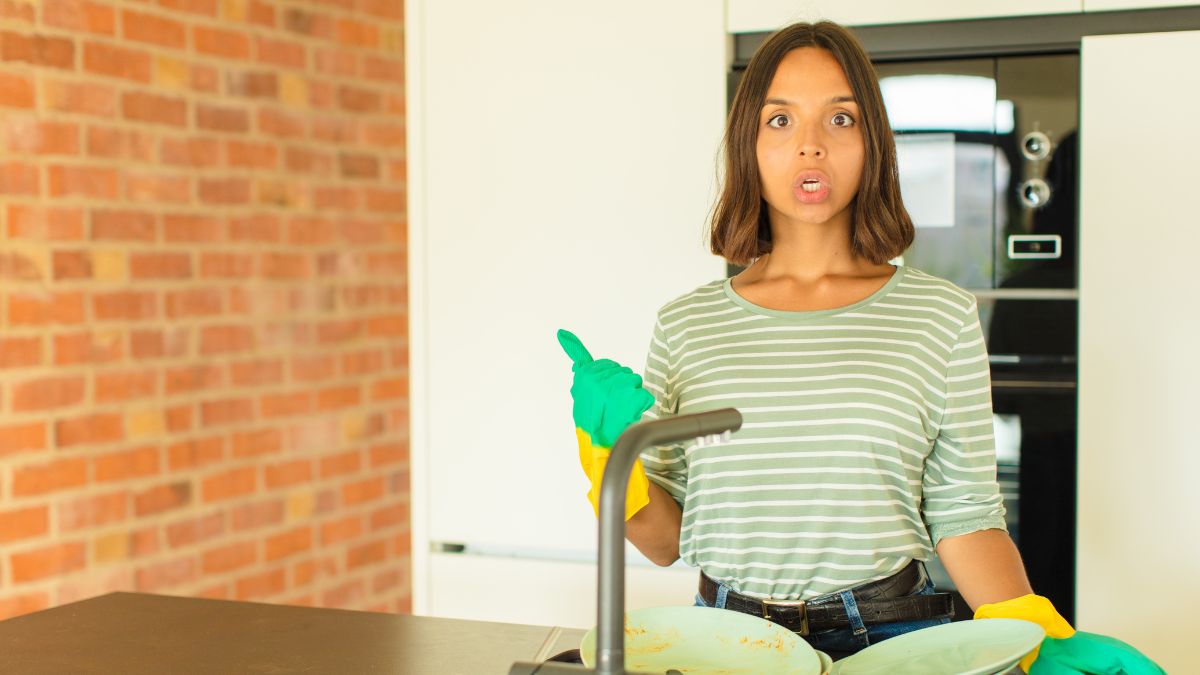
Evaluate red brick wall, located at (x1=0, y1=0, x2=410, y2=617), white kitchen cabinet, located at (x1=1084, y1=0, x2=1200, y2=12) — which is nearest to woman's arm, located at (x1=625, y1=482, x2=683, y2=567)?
white kitchen cabinet, located at (x1=1084, y1=0, x2=1200, y2=12)

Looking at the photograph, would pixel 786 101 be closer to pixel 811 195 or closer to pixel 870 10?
pixel 811 195

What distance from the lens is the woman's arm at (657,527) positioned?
4.52ft

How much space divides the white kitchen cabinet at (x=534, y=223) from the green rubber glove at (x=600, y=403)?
0.75 metres

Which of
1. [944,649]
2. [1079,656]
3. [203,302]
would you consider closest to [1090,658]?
[1079,656]

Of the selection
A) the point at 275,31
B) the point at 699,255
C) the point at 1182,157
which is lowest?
the point at 699,255

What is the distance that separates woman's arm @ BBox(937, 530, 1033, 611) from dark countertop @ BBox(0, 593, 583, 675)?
1.32 ft

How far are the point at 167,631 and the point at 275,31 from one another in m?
1.83

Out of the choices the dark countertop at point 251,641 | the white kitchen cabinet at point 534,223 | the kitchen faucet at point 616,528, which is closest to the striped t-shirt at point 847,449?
the dark countertop at point 251,641

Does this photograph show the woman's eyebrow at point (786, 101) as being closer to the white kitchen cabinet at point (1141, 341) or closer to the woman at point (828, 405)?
the woman at point (828, 405)

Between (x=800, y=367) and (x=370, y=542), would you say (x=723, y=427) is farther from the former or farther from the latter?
(x=370, y=542)

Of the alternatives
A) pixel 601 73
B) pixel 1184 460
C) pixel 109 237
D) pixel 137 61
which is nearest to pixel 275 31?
pixel 137 61

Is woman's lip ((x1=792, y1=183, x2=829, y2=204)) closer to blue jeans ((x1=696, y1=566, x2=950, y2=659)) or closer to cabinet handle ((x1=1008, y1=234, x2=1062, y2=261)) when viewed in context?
blue jeans ((x1=696, y1=566, x2=950, y2=659))

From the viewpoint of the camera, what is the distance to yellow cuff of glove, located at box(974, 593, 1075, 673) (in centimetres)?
105

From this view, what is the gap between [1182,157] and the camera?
1730 millimetres
